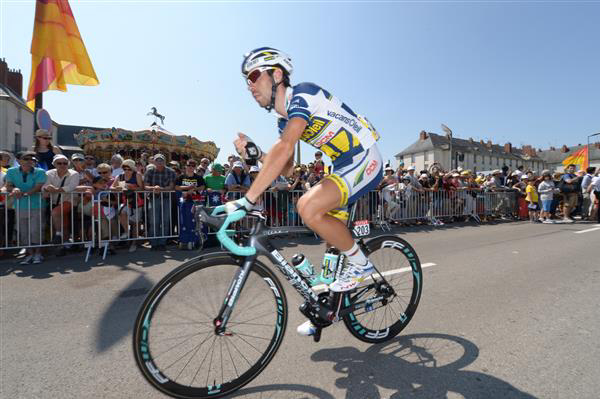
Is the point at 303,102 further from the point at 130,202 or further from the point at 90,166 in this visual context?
the point at 90,166

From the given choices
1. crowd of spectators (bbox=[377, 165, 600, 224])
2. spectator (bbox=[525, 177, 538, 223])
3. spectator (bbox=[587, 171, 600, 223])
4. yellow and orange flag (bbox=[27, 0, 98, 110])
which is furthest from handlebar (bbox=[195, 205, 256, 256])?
spectator (bbox=[587, 171, 600, 223])

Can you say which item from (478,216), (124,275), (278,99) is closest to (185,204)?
(124,275)

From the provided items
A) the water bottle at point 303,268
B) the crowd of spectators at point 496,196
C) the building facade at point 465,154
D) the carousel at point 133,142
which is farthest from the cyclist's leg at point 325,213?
the building facade at point 465,154

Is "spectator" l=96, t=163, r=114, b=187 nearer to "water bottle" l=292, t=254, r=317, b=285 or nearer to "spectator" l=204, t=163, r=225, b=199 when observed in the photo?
"spectator" l=204, t=163, r=225, b=199

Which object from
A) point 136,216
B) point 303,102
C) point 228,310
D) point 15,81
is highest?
point 15,81

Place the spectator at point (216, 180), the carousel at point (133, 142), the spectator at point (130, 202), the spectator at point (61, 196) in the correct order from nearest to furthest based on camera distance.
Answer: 1. the spectator at point (61, 196)
2. the spectator at point (130, 202)
3. the spectator at point (216, 180)
4. the carousel at point (133, 142)

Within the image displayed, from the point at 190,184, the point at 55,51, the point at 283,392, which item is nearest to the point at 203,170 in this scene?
the point at 190,184

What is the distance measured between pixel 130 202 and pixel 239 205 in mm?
Answer: 5887

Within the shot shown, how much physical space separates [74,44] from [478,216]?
14.9 m

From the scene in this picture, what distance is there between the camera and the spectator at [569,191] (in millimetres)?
13555

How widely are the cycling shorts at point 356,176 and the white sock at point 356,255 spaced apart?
0.83 ft

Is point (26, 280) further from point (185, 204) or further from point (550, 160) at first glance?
point (550, 160)

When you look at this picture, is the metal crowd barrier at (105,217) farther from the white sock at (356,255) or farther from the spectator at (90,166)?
the white sock at (356,255)

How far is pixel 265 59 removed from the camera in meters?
2.23
